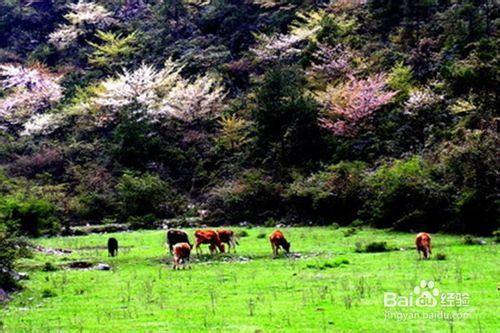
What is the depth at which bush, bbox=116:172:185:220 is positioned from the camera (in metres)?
42.7

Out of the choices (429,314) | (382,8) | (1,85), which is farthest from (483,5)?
(1,85)

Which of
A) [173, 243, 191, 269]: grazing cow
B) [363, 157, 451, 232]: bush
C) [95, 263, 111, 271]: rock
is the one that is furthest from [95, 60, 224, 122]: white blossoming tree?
[173, 243, 191, 269]: grazing cow

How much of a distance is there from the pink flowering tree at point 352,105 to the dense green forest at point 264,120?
0.12 meters

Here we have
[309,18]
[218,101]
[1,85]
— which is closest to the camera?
[218,101]

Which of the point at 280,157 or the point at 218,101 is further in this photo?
the point at 218,101

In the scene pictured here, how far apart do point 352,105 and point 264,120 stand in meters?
6.09

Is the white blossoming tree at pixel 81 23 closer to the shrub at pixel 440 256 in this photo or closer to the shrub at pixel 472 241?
the shrub at pixel 472 241

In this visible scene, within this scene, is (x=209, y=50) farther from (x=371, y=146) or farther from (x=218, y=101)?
(x=371, y=146)

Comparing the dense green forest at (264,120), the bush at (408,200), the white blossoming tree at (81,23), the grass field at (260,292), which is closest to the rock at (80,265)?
the grass field at (260,292)

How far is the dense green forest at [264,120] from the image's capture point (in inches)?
1273

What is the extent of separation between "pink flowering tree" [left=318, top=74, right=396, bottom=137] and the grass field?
61.9 ft

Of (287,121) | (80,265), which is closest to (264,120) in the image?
(287,121)

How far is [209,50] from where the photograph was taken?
64.1 metres

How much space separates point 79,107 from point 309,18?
23356mm
